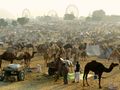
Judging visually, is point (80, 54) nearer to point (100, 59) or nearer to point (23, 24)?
point (100, 59)

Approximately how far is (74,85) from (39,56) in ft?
55.9

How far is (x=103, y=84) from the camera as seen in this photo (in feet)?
70.4

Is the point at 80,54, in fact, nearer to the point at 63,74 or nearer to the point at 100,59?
the point at 100,59

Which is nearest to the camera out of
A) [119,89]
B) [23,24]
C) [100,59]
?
[119,89]

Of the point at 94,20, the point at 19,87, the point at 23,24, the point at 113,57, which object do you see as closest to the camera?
the point at 19,87

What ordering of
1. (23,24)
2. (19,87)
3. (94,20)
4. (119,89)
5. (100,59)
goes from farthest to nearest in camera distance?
(94,20), (23,24), (100,59), (19,87), (119,89)

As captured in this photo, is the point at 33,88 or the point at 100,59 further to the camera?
the point at 100,59

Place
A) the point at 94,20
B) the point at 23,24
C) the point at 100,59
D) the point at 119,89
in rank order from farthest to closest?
the point at 94,20 < the point at 23,24 < the point at 100,59 < the point at 119,89

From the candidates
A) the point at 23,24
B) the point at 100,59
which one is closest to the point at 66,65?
the point at 100,59

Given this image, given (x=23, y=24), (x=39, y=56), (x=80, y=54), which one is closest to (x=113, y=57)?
(x=80, y=54)

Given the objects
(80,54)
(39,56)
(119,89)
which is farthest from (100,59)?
(119,89)

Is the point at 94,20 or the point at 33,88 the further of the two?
the point at 94,20

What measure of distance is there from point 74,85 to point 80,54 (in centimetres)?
1267

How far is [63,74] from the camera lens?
21812 millimetres
